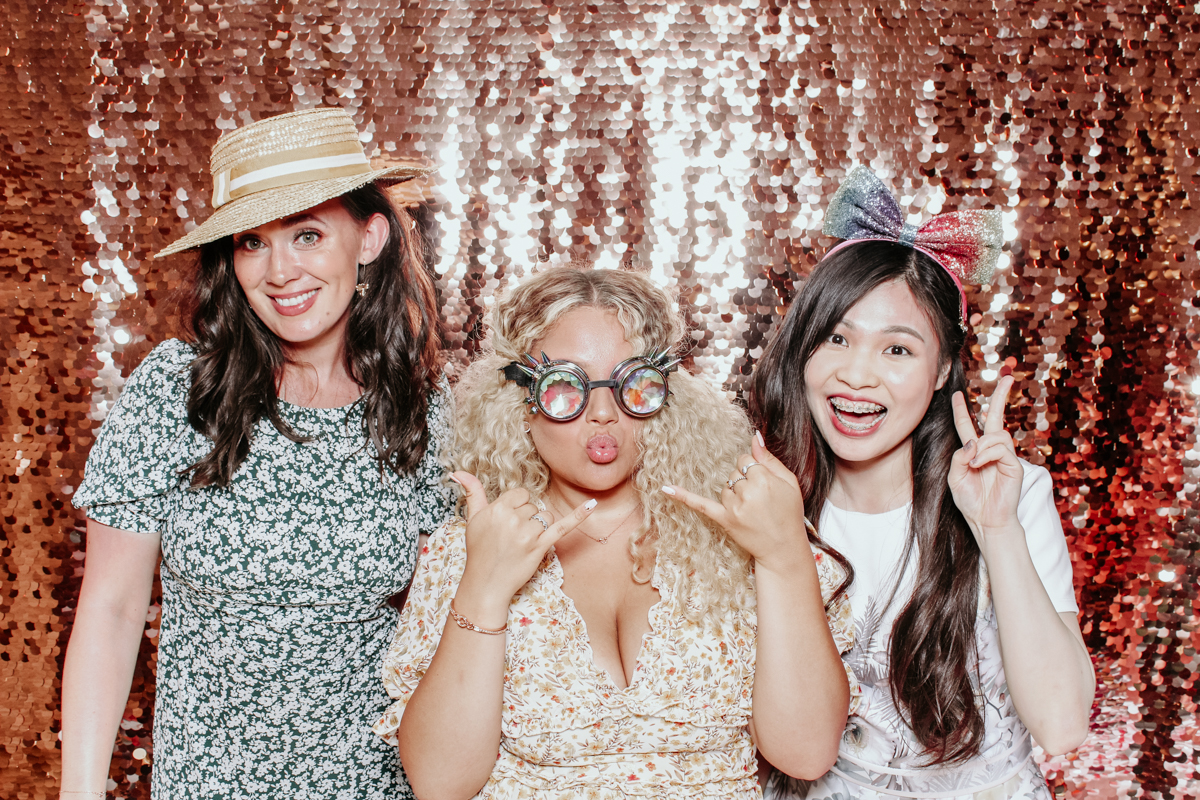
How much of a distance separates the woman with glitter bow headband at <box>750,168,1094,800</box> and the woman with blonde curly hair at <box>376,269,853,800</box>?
0.16m

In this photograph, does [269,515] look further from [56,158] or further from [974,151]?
[974,151]

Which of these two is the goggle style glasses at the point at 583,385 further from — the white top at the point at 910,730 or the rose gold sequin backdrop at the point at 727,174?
the rose gold sequin backdrop at the point at 727,174

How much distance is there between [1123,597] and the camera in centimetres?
215

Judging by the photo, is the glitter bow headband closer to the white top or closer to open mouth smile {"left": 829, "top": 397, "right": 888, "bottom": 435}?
open mouth smile {"left": 829, "top": 397, "right": 888, "bottom": 435}

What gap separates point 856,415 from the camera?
160 centimetres

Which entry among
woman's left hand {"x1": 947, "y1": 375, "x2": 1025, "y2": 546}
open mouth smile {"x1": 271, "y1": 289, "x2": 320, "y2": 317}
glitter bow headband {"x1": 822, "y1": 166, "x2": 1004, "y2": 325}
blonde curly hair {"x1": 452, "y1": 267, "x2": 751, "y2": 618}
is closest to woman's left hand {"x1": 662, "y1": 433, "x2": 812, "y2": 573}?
blonde curly hair {"x1": 452, "y1": 267, "x2": 751, "y2": 618}

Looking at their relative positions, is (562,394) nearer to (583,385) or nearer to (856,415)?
(583,385)

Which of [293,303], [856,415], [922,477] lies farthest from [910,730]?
[293,303]

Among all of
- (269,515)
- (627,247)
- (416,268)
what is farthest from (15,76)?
(627,247)

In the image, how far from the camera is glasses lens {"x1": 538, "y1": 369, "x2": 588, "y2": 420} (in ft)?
4.46

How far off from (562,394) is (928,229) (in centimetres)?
86

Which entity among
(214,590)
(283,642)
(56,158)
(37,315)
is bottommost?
(283,642)

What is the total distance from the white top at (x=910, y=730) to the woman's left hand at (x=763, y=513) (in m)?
0.37

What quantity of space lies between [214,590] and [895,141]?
196 centimetres
